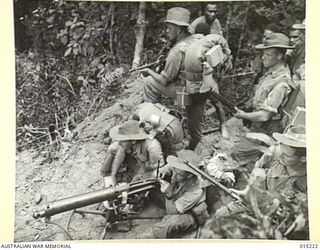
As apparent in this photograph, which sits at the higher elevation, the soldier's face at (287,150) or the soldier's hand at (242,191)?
the soldier's face at (287,150)

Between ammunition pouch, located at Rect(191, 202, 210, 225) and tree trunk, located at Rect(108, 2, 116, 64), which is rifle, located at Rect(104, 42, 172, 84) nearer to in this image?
tree trunk, located at Rect(108, 2, 116, 64)

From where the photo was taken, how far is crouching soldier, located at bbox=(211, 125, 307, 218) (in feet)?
5.01

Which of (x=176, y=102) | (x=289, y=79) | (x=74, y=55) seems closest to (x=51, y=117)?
(x=74, y=55)

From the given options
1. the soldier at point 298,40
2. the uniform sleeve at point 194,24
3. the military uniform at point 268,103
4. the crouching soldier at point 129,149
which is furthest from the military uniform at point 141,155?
the soldier at point 298,40

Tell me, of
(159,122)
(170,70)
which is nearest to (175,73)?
(170,70)

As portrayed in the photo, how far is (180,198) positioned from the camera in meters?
1.56

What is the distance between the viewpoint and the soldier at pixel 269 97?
1550mm

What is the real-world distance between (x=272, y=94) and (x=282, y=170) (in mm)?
202

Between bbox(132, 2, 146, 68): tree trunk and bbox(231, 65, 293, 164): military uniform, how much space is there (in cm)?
33

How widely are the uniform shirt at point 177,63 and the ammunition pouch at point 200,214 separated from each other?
13.1 inches

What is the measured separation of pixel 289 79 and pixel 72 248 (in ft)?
2.37

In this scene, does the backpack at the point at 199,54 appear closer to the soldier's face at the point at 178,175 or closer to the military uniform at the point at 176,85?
the military uniform at the point at 176,85

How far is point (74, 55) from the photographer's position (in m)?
1.57

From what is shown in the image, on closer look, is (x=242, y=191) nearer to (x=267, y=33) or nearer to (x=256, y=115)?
(x=256, y=115)
